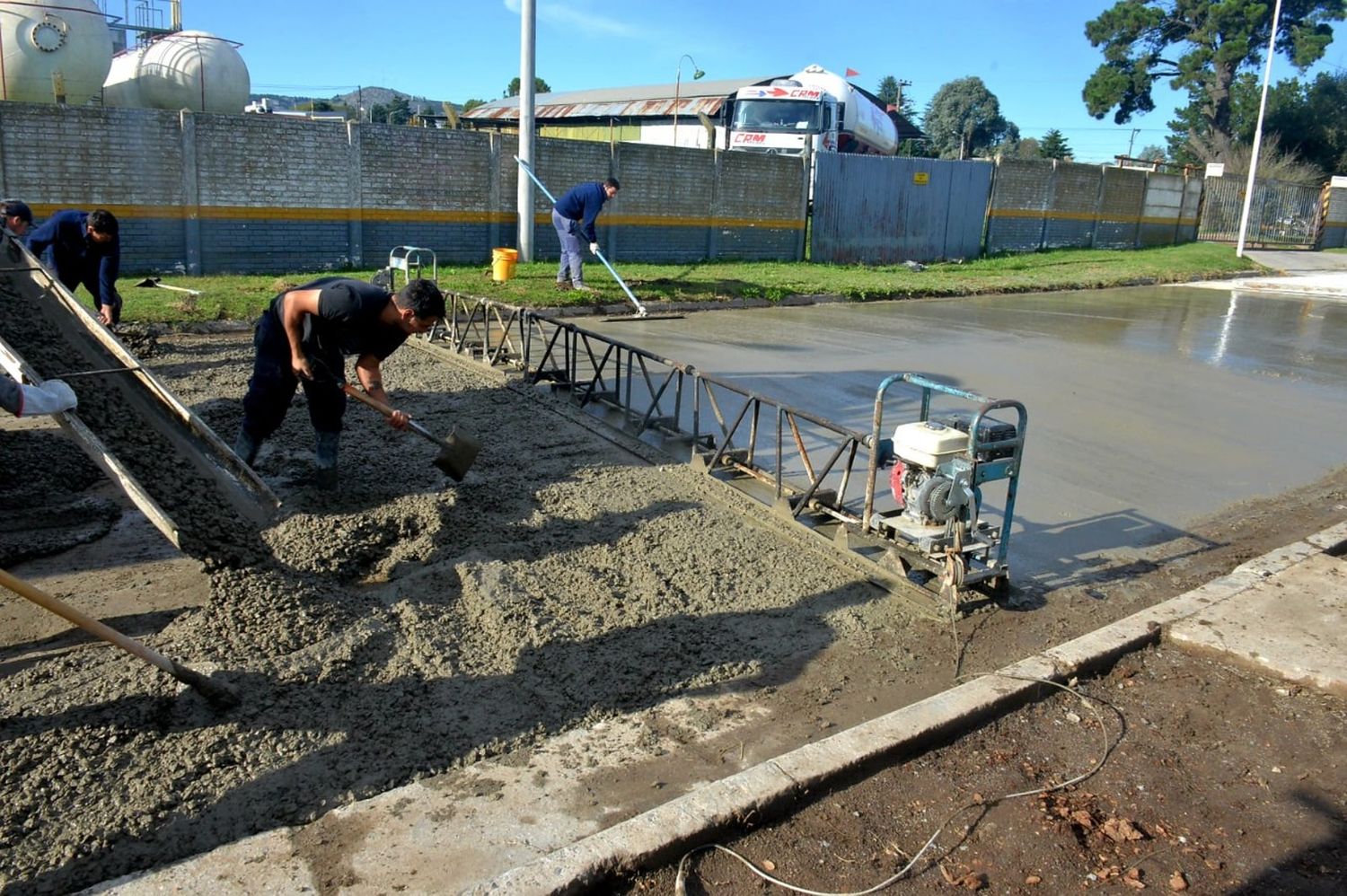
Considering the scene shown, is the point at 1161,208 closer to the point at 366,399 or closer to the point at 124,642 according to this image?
the point at 366,399

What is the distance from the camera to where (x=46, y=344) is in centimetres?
548

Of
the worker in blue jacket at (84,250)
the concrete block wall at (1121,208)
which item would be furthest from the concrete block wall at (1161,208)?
the worker in blue jacket at (84,250)

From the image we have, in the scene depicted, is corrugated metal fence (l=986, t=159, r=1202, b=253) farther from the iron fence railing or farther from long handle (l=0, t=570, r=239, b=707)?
long handle (l=0, t=570, r=239, b=707)

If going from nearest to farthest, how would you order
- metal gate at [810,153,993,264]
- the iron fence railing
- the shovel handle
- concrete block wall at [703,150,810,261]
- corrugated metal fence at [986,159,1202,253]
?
the shovel handle < the iron fence railing < concrete block wall at [703,150,810,261] < metal gate at [810,153,993,264] < corrugated metal fence at [986,159,1202,253]

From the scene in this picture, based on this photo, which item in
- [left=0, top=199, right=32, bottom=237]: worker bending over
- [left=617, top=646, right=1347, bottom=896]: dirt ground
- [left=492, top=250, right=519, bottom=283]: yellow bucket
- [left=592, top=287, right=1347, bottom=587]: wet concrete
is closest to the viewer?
[left=617, top=646, right=1347, bottom=896]: dirt ground

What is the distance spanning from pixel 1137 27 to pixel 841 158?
31122 millimetres

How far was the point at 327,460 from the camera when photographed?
5211 mm

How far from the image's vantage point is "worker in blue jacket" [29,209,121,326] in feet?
25.8

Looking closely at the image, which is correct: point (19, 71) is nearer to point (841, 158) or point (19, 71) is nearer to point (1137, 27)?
point (841, 158)

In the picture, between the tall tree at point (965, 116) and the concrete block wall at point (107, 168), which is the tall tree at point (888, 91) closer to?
the tall tree at point (965, 116)

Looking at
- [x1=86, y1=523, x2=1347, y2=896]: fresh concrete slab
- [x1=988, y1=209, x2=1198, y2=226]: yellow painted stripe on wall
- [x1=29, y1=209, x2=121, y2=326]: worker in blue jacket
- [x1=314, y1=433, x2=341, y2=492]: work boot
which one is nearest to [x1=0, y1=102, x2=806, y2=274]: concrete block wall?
[x1=29, y1=209, x2=121, y2=326]: worker in blue jacket

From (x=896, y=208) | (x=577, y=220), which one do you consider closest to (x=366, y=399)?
(x=577, y=220)

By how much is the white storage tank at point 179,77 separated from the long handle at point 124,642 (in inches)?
677

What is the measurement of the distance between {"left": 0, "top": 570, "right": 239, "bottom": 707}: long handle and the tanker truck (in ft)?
71.8
